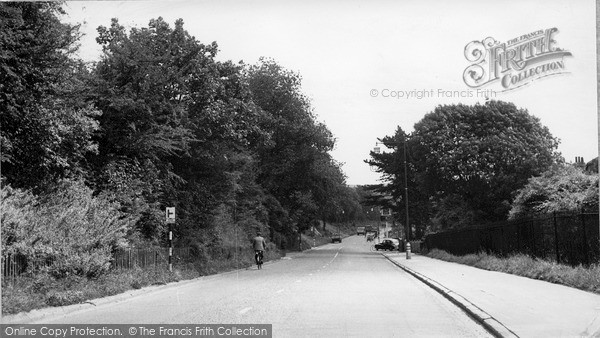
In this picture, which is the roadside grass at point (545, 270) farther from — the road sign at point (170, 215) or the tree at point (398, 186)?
the tree at point (398, 186)

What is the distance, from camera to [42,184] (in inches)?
667

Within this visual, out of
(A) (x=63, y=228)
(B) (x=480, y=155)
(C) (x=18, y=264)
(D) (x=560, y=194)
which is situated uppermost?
(B) (x=480, y=155)

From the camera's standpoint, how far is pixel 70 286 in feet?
48.9

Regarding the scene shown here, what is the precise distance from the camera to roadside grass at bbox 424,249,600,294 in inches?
624

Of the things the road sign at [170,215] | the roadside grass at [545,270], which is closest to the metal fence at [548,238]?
the roadside grass at [545,270]

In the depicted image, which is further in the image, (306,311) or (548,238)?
(548,238)

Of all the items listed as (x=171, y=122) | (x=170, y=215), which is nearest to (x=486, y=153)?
(x=171, y=122)

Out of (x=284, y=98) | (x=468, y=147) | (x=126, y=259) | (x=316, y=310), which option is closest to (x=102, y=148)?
(x=126, y=259)

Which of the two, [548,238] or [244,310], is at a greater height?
[548,238]

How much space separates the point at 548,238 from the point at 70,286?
593 inches

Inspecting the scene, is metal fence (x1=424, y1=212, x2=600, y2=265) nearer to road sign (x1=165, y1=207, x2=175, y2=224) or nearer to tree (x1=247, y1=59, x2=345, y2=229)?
road sign (x1=165, y1=207, x2=175, y2=224)

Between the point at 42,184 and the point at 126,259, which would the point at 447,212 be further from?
the point at 42,184

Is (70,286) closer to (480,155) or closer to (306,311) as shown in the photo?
(306,311)

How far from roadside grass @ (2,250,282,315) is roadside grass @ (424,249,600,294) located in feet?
37.1
